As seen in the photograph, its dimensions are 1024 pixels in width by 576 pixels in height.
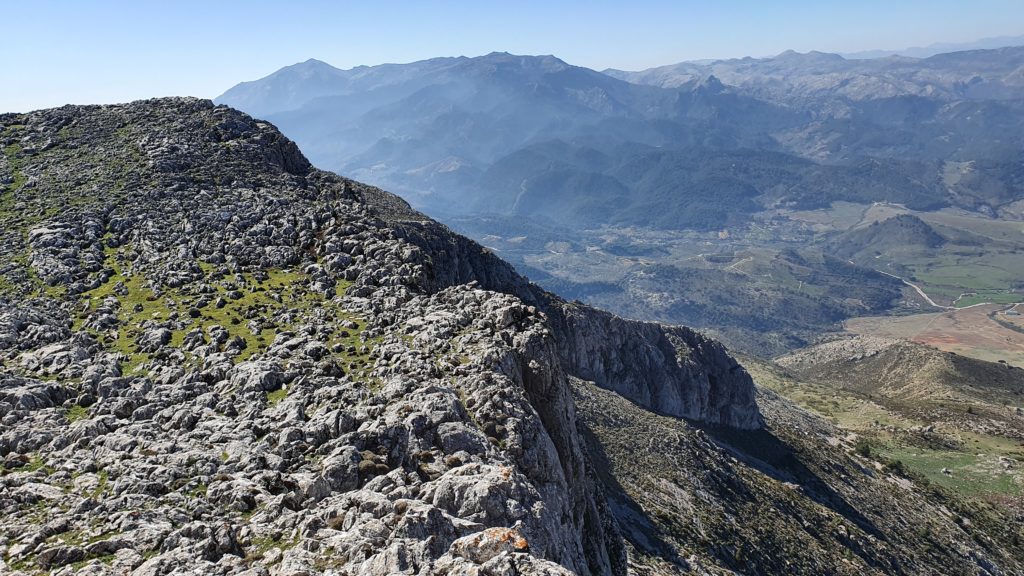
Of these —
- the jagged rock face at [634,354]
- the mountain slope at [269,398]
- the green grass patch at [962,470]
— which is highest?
the mountain slope at [269,398]

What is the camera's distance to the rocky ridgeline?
21.5m

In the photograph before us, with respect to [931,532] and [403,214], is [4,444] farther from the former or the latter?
[931,532]

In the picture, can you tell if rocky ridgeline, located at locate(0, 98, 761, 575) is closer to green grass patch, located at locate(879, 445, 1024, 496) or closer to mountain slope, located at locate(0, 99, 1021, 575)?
mountain slope, located at locate(0, 99, 1021, 575)

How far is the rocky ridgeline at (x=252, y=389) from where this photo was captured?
21.5m

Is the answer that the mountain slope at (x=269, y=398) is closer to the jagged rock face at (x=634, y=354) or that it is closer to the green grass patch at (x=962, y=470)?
the jagged rock face at (x=634, y=354)

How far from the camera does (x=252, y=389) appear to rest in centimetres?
3081

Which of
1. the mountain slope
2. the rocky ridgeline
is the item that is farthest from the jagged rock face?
the rocky ridgeline

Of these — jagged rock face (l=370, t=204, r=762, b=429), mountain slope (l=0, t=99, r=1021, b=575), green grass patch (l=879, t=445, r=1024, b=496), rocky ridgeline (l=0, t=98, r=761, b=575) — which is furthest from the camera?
green grass patch (l=879, t=445, r=1024, b=496)

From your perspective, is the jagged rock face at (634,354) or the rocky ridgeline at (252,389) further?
A: the jagged rock face at (634,354)

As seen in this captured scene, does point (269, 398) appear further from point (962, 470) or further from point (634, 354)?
point (962, 470)

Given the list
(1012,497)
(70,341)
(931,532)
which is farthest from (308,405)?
(1012,497)

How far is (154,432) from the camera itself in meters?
27.8

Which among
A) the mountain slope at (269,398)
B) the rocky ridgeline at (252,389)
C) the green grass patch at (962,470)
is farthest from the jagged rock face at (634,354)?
the green grass patch at (962,470)

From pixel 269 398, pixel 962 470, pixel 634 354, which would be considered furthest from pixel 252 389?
pixel 962 470
